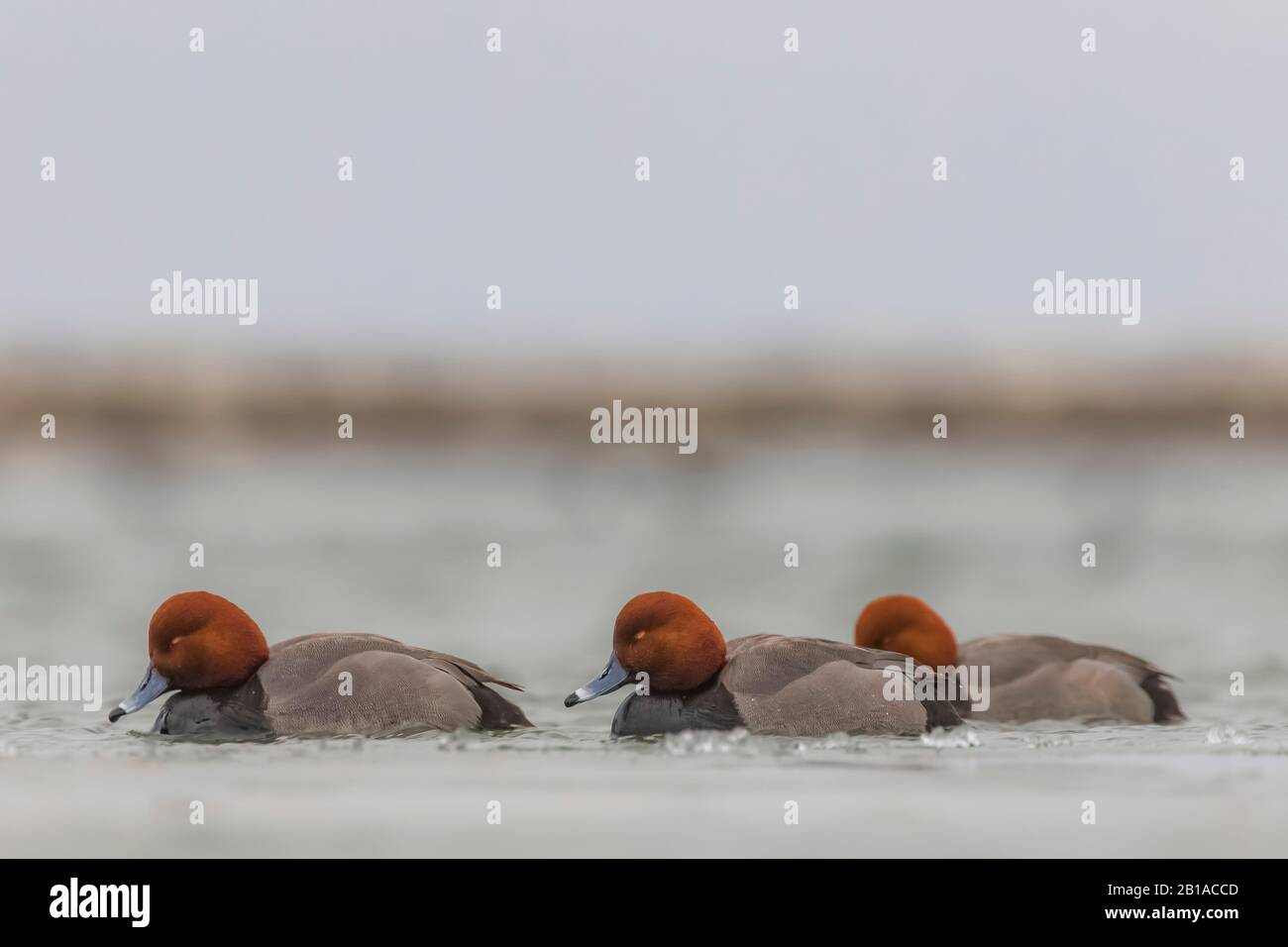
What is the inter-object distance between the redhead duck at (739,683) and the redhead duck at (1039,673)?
0.67m

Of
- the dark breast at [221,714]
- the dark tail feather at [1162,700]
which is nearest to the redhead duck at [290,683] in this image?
the dark breast at [221,714]

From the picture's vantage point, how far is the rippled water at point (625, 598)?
527 centimetres

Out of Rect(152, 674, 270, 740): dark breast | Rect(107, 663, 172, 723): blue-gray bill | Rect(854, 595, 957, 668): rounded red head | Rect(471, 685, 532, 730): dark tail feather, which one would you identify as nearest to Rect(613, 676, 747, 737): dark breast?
Rect(471, 685, 532, 730): dark tail feather

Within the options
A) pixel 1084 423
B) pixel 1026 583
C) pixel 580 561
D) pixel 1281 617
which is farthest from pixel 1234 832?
pixel 1084 423

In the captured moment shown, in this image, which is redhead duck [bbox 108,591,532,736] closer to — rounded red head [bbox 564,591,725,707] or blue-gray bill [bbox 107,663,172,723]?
blue-gray bill [bbox 107,663,172,723]

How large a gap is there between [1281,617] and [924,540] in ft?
15.9

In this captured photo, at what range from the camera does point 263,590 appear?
40.6 ft

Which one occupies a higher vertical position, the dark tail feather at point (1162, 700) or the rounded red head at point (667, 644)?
the rounded red head at point (667, 644)

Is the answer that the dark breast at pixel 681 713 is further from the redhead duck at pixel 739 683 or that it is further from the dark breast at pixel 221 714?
the dark breast at pixel 221 714

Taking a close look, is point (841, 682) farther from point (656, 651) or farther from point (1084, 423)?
point (1084, 423)

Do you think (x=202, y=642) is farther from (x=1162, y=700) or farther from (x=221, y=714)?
(x=1162, y=700)

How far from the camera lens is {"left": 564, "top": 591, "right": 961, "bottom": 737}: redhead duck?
6.37 meters

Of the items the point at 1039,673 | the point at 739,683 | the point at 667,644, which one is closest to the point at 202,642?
the point at 667,644

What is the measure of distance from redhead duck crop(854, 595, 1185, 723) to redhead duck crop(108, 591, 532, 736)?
1541 mm
